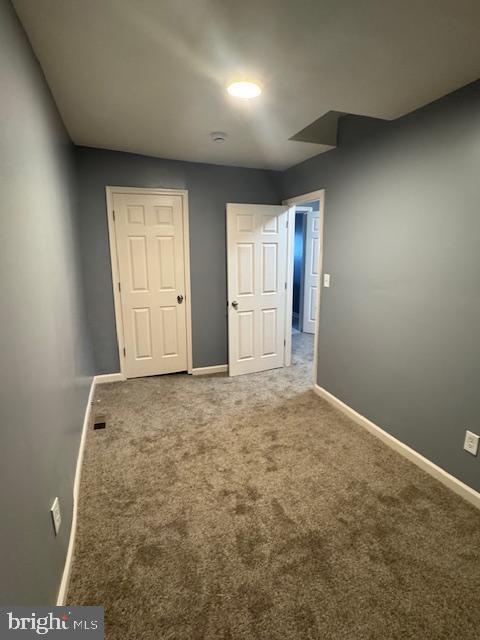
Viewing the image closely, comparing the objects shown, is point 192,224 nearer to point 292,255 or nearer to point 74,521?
point 292,255

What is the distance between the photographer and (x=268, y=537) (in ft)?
5.59

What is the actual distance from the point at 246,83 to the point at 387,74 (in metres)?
0.74

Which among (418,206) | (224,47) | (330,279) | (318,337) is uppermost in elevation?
(224,47)

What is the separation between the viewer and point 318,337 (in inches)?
131

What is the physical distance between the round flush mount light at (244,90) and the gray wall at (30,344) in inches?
39.2

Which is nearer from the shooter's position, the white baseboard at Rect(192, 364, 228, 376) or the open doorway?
the white baseboard at Rect(192, 364, 228, 376)

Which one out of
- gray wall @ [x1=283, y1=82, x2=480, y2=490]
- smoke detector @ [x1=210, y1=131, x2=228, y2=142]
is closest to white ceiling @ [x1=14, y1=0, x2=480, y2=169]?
smoke detector @ [x1=210, y1=131, x2=228, y2=142]

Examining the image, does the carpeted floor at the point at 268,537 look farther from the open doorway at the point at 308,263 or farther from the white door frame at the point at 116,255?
the open doorway at the point at 308,263

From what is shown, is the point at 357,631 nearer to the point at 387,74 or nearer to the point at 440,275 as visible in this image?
the point at 440,275

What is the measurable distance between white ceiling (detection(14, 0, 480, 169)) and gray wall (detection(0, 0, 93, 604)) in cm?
26

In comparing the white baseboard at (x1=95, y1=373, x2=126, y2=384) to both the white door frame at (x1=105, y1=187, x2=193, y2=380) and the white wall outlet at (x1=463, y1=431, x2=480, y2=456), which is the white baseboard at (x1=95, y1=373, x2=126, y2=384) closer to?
the white door frame at (x1=105, y1=187, x2=193, y2=380)

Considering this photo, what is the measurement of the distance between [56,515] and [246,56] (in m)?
2.25

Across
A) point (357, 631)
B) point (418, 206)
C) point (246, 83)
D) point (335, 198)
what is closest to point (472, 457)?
point (357, 631)

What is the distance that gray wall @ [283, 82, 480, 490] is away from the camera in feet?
6.26
